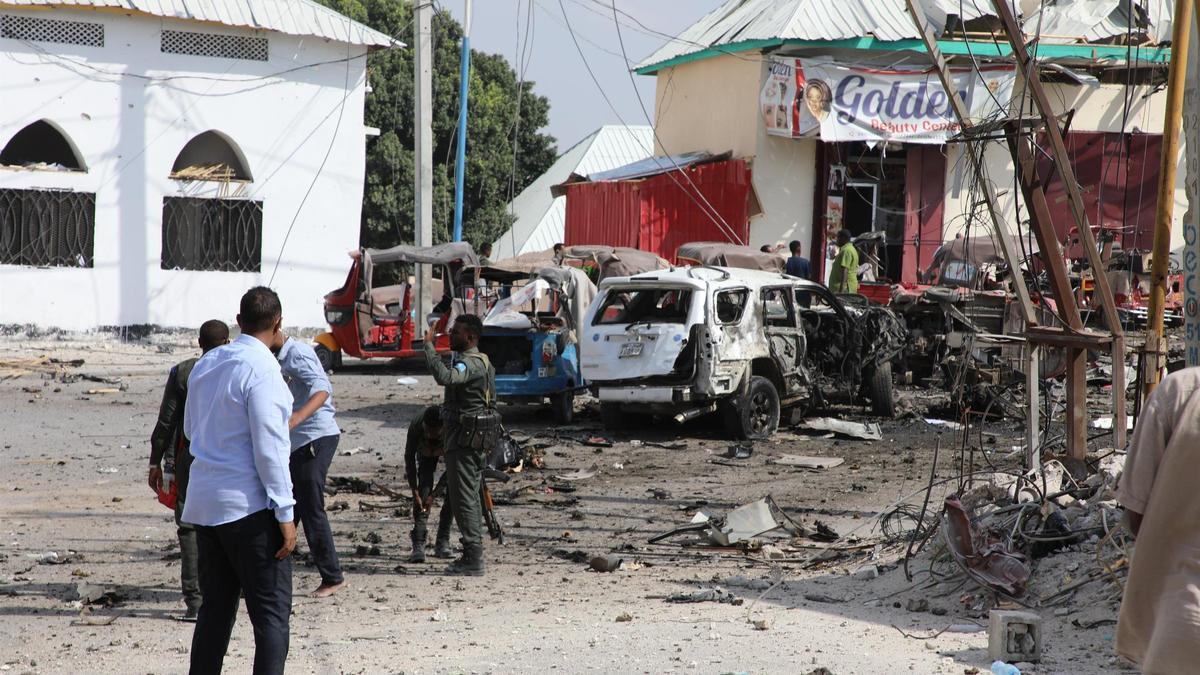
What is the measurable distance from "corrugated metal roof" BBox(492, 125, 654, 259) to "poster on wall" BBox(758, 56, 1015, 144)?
51.7 ft

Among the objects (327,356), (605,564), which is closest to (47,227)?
(327,356)

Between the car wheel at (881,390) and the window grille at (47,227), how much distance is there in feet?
48.8

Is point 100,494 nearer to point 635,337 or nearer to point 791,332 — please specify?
point 635,337

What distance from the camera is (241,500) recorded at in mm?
4949

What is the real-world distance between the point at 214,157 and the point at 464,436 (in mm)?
18363

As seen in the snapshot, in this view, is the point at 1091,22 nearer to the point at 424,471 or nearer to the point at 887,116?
the point at 887,116

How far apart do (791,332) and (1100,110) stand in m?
14.1

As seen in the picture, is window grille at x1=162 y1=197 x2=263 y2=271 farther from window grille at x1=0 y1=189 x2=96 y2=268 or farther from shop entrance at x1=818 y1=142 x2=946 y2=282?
shop entrance at x1=818 y1=142 x2=946 y2=282

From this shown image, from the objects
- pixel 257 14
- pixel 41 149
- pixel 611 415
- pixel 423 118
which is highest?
pixel 257 14

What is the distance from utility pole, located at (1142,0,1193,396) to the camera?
7801 mm

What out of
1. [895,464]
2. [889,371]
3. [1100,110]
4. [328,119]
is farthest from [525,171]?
[895,464]

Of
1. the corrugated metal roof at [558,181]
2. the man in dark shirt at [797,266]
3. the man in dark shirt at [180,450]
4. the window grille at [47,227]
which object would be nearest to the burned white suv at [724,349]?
the man in dark shirt at [797,266]

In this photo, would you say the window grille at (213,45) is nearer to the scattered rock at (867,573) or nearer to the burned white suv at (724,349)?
the burned white suv at (724,349)

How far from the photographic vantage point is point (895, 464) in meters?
12.7
